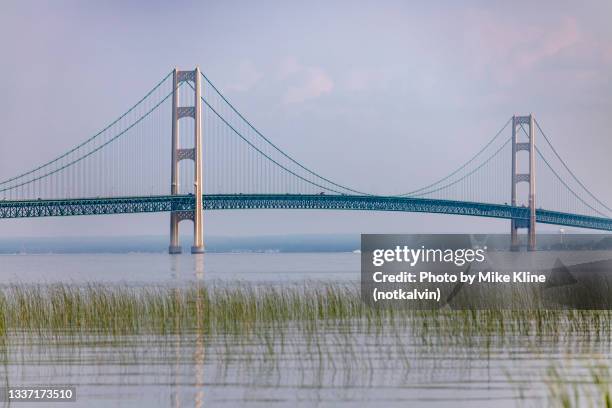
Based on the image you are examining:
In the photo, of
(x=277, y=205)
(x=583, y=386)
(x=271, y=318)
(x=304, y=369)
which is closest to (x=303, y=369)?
(x=304, y=369)

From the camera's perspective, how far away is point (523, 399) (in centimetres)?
1051

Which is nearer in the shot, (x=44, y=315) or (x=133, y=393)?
(x=133, y=393)

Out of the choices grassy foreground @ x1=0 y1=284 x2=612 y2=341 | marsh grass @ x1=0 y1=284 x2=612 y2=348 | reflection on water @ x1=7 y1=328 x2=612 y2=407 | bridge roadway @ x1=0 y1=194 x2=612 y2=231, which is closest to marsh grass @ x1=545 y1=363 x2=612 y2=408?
reflection on water @ x1=7 y1=328 x2=612 y2=407

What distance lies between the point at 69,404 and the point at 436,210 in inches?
2295

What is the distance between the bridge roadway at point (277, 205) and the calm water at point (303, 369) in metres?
45.7

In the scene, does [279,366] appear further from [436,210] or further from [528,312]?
[436,210]

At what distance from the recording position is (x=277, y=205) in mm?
64188

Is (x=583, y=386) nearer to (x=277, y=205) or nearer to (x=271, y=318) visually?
(x=271, y=318)

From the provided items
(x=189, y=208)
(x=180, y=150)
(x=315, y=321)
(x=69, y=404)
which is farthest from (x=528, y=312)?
(x=180, y=150)

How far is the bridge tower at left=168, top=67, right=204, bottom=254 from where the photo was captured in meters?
64.8

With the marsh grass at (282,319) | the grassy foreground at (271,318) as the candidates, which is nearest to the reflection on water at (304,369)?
the marsh grass at (282,319)

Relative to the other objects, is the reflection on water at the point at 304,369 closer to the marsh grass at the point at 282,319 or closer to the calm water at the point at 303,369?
the calm water at the point at 303,369

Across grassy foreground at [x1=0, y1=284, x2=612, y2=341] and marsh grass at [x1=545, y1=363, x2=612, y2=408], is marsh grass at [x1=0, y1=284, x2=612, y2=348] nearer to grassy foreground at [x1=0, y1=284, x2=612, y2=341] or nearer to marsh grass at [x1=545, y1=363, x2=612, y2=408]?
grassy foreground at [x1=0, y1=284, x2=612, y2=341]

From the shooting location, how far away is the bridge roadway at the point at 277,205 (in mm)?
60062
